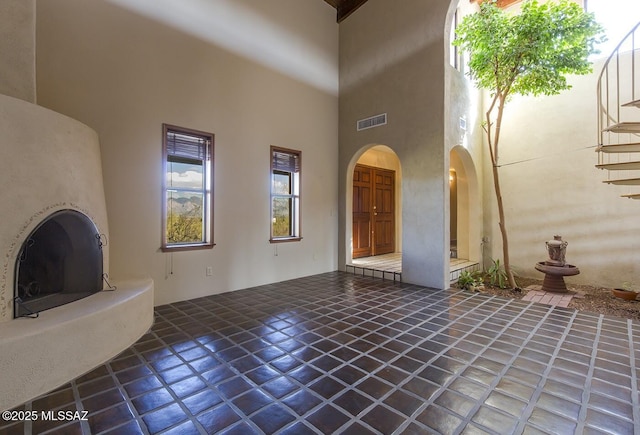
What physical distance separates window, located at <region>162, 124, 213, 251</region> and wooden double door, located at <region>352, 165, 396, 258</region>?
11.9 ft

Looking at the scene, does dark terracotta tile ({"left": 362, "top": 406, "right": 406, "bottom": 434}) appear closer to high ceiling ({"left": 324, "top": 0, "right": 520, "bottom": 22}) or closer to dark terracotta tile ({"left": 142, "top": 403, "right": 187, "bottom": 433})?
dark terracotta tile ({"left": 142, "top": 403, "right": 187, "bottom": 433})

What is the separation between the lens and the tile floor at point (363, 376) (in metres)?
1.72

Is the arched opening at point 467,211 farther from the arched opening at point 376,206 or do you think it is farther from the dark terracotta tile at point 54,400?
the dark terracotta tile at point 54,400

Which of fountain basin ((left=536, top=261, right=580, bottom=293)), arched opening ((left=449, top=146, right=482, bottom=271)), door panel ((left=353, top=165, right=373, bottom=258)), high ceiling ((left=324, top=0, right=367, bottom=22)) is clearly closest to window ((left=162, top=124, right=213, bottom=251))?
door panel ((left=353, top=165, right=373, bottom=258))

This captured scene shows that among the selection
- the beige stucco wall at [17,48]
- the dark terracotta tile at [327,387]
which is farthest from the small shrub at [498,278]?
the beige stucco wall at [17,48]

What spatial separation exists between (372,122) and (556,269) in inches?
154

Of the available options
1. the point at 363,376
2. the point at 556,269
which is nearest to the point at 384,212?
the point at 556,269

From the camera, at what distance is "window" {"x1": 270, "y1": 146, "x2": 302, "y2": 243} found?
204 inches

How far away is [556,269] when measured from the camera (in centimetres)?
460

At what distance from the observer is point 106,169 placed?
3.45 meters

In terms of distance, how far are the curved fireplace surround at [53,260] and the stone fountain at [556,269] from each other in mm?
5678

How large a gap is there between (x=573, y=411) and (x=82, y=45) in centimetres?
545

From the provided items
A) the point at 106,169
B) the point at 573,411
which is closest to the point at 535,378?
the point at 573,411

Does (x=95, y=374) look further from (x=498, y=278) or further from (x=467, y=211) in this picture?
(x=467, y=211)
